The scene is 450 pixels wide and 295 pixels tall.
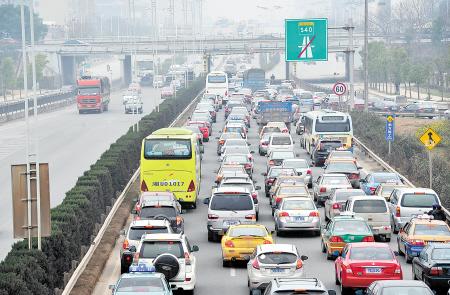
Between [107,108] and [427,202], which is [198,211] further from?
[107,108]

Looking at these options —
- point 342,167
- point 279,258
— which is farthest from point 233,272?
point 342,167

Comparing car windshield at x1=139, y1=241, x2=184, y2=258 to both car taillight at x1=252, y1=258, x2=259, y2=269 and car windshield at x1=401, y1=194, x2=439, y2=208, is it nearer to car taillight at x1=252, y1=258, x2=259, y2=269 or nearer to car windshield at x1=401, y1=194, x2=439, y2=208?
car taillight at x1=252, y1=258, x2=259, y2=269

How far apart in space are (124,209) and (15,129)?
5449 centimetres

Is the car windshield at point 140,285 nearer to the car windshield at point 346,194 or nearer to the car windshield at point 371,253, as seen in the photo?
the car windshield at point 371,253

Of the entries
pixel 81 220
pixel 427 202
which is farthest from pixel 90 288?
pixel 427 202

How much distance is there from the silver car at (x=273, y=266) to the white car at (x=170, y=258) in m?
1.45

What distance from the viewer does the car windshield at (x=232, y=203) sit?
39.4 meters

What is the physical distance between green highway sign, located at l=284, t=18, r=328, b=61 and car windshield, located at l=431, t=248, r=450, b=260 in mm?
44639

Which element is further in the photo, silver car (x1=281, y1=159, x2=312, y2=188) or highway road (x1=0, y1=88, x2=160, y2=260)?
highway road (x1=0, y1=88, x2=160, y2=260)

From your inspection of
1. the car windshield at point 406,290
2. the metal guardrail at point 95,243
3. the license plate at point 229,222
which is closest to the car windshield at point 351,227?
the license plate at point 229,222

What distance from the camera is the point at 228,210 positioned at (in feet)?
129

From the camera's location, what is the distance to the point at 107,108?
123 meters

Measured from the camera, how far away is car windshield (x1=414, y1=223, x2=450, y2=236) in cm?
3269

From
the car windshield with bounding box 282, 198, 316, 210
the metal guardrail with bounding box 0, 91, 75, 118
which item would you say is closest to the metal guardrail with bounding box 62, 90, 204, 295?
the car windshield with bounding box 282, 198, 316, 210
